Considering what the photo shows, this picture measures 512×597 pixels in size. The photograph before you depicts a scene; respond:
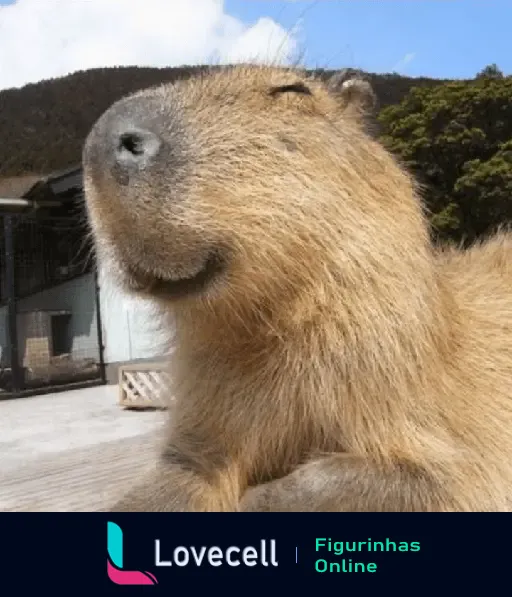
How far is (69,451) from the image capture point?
9133 millimetres

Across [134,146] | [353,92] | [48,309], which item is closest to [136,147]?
[134,146]

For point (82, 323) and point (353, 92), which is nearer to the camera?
point (353, 92)

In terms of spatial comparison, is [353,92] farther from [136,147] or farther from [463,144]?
[463,144]

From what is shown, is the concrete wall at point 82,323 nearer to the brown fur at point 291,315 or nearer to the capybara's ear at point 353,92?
the capybara's ear at point 353,92

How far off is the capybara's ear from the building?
1376 centimetres

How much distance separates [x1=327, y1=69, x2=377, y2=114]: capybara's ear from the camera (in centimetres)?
186

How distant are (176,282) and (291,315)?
219mm

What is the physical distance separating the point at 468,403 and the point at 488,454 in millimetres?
103
